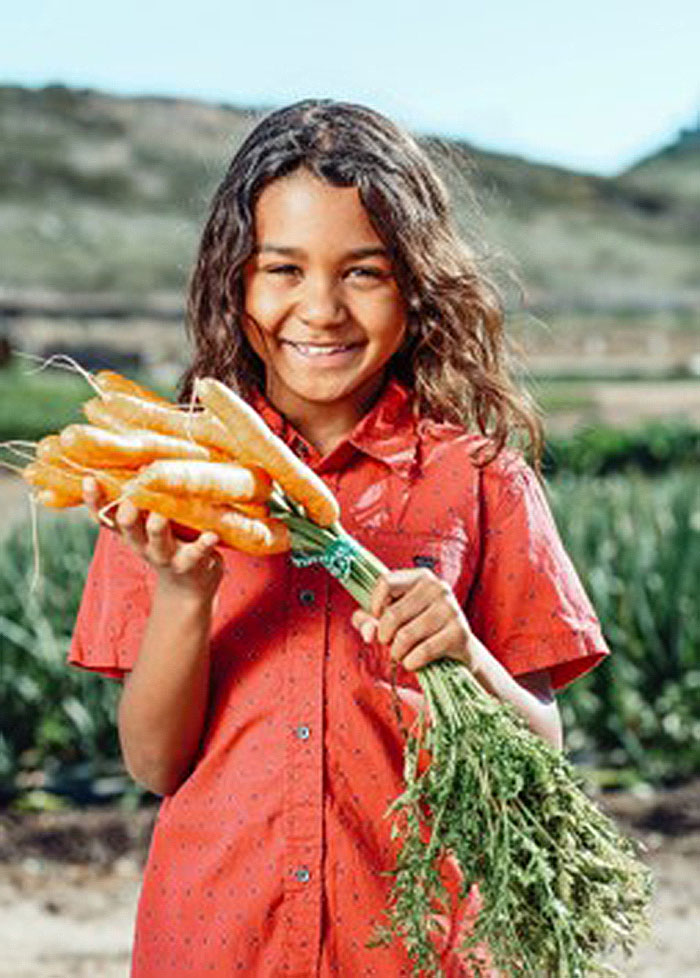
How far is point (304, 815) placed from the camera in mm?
1957

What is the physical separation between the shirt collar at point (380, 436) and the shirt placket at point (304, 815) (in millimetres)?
252

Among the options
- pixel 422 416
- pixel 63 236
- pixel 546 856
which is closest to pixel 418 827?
pixel 546 856

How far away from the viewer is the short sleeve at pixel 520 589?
210 cm

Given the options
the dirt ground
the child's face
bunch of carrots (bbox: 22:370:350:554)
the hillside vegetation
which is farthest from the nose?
the hillside vegetation

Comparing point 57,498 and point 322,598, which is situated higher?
point 57,498

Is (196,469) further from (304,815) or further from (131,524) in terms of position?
(304,815)

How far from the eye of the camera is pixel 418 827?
6.20 feet

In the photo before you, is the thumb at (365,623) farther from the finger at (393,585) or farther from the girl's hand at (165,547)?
the girl's hand at (165,547)

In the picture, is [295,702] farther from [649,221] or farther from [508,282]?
[649,221]

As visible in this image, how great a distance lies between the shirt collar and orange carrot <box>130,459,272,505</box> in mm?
167

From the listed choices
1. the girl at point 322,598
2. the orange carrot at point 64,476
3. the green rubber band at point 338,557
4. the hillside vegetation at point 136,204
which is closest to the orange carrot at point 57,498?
the orange carrot at point 64,476

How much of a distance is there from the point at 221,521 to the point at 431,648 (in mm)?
272

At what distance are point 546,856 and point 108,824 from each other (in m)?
3.83

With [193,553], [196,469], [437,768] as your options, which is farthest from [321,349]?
[437,768]
